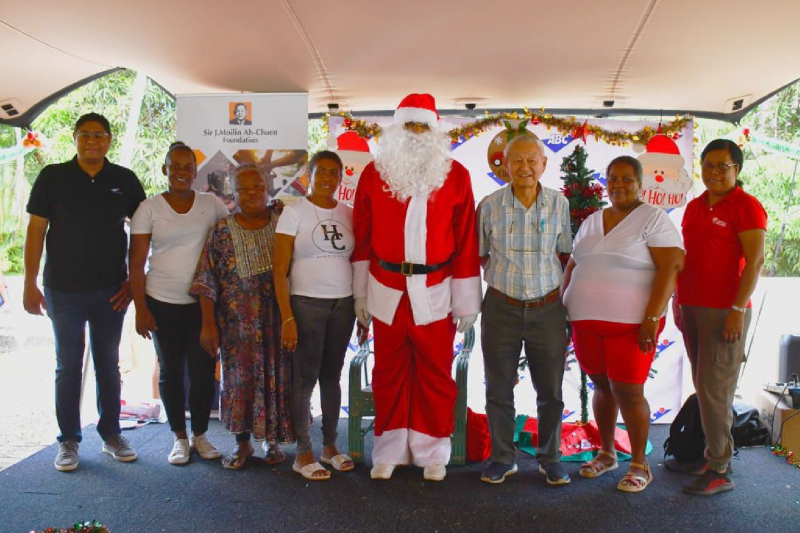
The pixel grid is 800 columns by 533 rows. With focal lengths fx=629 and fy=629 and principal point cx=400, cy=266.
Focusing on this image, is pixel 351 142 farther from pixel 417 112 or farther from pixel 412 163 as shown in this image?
pixel 412 163

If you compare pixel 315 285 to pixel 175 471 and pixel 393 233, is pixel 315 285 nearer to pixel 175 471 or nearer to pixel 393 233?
pixel 393 233

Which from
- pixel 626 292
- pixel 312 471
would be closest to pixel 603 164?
pixel 626 292

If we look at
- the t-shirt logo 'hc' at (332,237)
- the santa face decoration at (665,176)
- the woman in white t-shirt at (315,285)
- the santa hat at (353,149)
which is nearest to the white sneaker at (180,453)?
the woman in white t-shirt at (315,285)

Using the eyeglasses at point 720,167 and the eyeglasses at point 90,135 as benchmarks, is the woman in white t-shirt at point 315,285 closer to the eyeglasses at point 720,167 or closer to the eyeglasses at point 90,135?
the eyeglasses at point 90,135

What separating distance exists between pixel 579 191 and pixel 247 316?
6.20 ft

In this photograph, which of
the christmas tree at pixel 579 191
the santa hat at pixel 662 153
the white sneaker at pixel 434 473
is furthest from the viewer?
the santa hat at pixel 662 153

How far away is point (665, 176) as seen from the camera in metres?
4.06

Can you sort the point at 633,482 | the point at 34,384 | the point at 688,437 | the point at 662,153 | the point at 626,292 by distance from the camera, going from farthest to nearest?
1. the point at 34,384
2. the point at 662,153
3. the point at 688,437
4. the point at 633,482
5. the point at 626,292

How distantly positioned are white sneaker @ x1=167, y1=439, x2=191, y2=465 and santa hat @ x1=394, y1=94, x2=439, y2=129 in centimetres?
200

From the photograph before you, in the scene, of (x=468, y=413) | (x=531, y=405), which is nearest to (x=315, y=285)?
(x=468, y=413)

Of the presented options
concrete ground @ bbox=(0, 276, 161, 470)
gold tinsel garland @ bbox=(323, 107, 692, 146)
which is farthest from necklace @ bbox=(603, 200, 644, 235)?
concrete ground @ bbox=(0, 276, 161, 470)

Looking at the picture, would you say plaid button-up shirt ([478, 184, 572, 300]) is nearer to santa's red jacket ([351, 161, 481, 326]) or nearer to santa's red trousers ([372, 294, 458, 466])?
santa's red jacket ([351, 161, 481, 326])

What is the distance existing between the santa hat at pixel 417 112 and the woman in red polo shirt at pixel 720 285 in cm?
130

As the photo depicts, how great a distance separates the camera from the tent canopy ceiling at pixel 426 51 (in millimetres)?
3000
